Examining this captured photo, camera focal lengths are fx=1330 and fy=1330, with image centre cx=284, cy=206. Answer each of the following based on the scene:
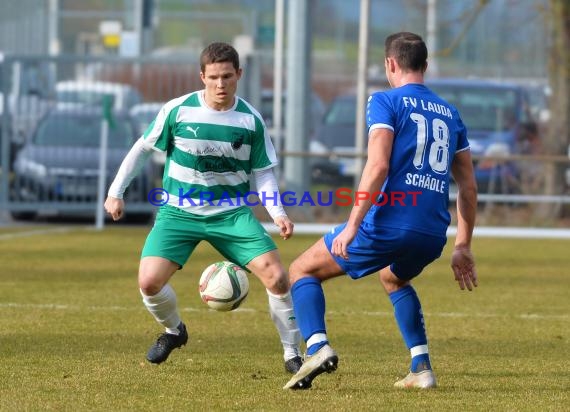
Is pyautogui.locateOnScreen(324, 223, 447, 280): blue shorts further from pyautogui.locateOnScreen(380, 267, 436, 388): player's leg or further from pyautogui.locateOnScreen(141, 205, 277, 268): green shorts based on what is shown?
pyautogui.locateOnScreen(141, 205, 277, 268): green shorts

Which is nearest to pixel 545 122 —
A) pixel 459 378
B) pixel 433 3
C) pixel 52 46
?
pixel 433 3

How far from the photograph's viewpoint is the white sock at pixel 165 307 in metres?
7.64

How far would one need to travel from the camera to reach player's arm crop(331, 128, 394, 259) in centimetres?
652

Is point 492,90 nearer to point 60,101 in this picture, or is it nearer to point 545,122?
point 545,122

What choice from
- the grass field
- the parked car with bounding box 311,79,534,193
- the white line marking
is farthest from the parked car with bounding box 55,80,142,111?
the white line marking

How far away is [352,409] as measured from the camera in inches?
254

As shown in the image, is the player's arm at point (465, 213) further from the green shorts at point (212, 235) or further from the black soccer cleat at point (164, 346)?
the black soccer cleat at point (164, 346)

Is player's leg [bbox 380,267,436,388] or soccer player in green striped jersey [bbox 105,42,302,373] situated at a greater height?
soccer player in green striped jersey [bbox 105,42,302,373]

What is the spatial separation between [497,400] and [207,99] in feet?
7.71

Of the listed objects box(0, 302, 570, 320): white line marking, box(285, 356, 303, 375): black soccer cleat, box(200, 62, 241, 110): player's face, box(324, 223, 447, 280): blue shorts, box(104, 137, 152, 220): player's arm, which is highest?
box(200, 62, 241, 110): player's face

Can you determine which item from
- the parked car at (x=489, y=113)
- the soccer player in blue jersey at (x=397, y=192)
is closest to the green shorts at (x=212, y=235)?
the soccer player in blue jersey at (x=397, y=192)

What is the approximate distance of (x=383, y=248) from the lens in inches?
267

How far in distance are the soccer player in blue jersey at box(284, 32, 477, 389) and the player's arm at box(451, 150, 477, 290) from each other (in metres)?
0.12

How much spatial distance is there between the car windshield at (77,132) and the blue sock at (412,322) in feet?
42.4
